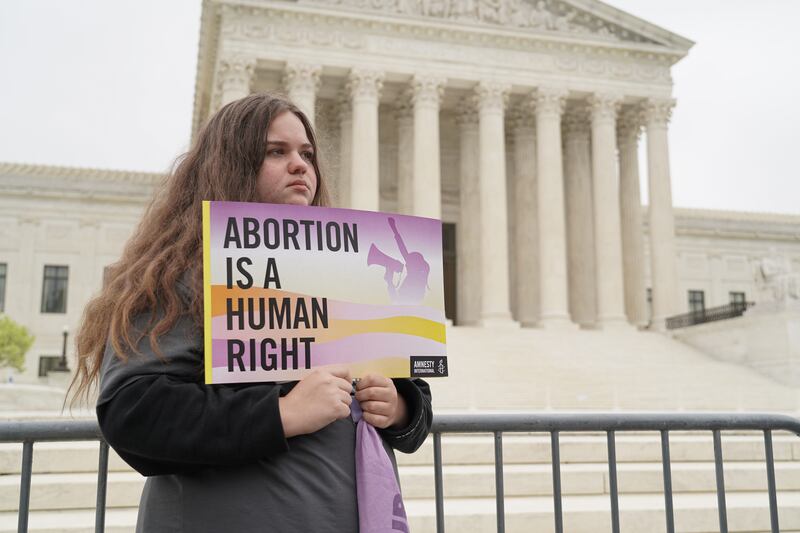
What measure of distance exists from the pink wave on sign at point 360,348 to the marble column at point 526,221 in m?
35.3

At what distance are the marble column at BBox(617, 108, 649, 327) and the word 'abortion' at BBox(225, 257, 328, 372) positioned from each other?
3751 cm

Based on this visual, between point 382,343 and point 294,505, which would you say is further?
point 382,343

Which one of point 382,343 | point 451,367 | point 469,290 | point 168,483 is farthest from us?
point 469,290

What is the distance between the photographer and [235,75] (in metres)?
31.8

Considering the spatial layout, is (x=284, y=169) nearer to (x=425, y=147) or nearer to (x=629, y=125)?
(x=425, y=147)

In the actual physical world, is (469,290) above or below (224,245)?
above

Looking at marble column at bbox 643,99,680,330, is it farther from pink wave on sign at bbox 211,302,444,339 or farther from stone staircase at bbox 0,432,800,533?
pink wave on sign at bbox 211,302,444,339

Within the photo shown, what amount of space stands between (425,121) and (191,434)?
3246cm

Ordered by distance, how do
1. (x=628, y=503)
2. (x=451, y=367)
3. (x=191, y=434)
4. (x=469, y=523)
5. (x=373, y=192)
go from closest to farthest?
(x=191, y=434), (x=469, y=523), (x=628, y=503), (x=451, y=367), (x=373, y=192)

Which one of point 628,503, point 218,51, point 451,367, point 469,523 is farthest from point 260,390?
point 218,51

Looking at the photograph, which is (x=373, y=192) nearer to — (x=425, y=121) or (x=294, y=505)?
(x=425, y=121)

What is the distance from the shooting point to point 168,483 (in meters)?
2.47

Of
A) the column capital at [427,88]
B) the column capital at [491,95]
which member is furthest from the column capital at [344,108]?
the column capital at [491,95]

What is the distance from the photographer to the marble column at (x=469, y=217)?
37375mm
